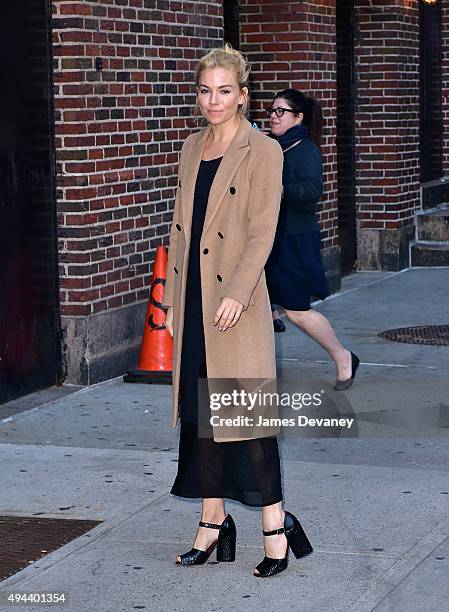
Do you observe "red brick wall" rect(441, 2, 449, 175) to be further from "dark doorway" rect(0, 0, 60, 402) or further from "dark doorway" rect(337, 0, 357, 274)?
"dark doorway" rect(0, 0, 60, 402)

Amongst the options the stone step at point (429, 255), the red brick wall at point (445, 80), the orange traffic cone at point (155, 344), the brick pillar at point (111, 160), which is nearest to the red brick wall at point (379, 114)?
the stone step at point (429, 255)

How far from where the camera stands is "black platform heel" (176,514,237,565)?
566cm

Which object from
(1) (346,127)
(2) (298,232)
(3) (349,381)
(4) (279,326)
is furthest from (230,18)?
(3) (349,381)

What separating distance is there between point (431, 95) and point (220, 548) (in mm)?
13419

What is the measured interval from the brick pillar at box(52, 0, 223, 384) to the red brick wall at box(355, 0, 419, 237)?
4.89 m

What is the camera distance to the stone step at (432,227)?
15.9 metres

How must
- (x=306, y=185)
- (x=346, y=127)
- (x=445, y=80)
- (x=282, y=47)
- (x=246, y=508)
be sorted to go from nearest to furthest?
1. (x=246, y=508)
2. (x=306, y=185)
3. (x=282, y=47)
4. (x=346, y=127)
5. (x=445, y=80)

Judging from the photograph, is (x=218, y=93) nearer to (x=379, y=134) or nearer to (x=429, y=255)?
(x=379, y=134)

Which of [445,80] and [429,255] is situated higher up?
[445,80]

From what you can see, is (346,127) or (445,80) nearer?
(346,127)

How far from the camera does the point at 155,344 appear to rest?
951cm

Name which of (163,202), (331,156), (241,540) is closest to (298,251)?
(163,202)

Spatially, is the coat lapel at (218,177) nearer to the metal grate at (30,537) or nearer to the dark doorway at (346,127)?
the metal grate at (30,537)

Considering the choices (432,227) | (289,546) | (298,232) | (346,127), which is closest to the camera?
(289,546)
